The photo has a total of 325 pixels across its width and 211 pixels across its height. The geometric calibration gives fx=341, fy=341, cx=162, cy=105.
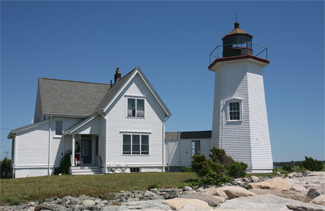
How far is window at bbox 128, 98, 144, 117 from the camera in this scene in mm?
23469

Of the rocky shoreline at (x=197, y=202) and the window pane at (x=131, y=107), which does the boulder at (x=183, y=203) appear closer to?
the rocky shoreline at (x=197, y=202)

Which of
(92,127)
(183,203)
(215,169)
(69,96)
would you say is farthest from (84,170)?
(183,203)

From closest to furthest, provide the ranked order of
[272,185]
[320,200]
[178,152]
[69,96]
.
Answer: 1. [320,200]
2. [272,185]
3. [69,96]
4. [178,152]

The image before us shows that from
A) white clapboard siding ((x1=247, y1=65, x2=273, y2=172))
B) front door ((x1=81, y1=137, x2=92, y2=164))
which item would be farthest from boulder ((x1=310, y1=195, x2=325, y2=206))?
front door ((x1=81, y1=137, x2=92, y2=164))

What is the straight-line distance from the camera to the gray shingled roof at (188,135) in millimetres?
25625

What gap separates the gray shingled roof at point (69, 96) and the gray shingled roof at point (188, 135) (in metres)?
5.93

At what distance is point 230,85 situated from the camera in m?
23.6

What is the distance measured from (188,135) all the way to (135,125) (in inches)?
185

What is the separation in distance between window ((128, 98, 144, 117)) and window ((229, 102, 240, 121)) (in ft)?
20.0

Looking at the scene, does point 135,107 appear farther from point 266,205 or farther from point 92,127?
point 266,205

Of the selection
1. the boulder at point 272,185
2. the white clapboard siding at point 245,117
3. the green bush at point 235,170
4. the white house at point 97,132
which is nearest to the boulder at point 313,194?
the boulder at point 272,185

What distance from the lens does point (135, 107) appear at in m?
23.6

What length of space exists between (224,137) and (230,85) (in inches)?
143

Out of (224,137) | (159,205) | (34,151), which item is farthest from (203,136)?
(159,205)
